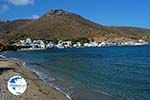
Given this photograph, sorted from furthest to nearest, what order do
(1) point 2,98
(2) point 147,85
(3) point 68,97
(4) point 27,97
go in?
(2) point 147,85, (3) point 68,97, (4) point 27,97, (1) point 2,98

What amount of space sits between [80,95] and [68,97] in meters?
1.53

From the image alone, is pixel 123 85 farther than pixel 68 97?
Yes

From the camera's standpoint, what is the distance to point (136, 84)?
110 feet

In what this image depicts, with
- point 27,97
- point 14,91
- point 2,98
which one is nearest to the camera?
point 14,91

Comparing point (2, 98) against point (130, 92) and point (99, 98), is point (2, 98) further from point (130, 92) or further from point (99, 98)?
point (130, 92)

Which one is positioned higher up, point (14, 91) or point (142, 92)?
point (14, 91)

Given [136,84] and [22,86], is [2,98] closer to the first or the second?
[22,86]

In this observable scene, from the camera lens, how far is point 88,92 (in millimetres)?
28500

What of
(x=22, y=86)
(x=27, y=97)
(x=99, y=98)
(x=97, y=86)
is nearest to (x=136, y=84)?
(x=97, y=86)

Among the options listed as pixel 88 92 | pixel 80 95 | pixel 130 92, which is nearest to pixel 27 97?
pixel 80 95

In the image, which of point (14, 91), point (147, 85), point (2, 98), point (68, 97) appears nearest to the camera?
point (14, 91)

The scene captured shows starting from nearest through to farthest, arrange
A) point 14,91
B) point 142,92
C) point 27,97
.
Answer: point 14,91, point 27,97, point 142,92

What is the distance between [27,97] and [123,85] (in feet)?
41.7

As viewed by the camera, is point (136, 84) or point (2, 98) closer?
point (2, 98)
